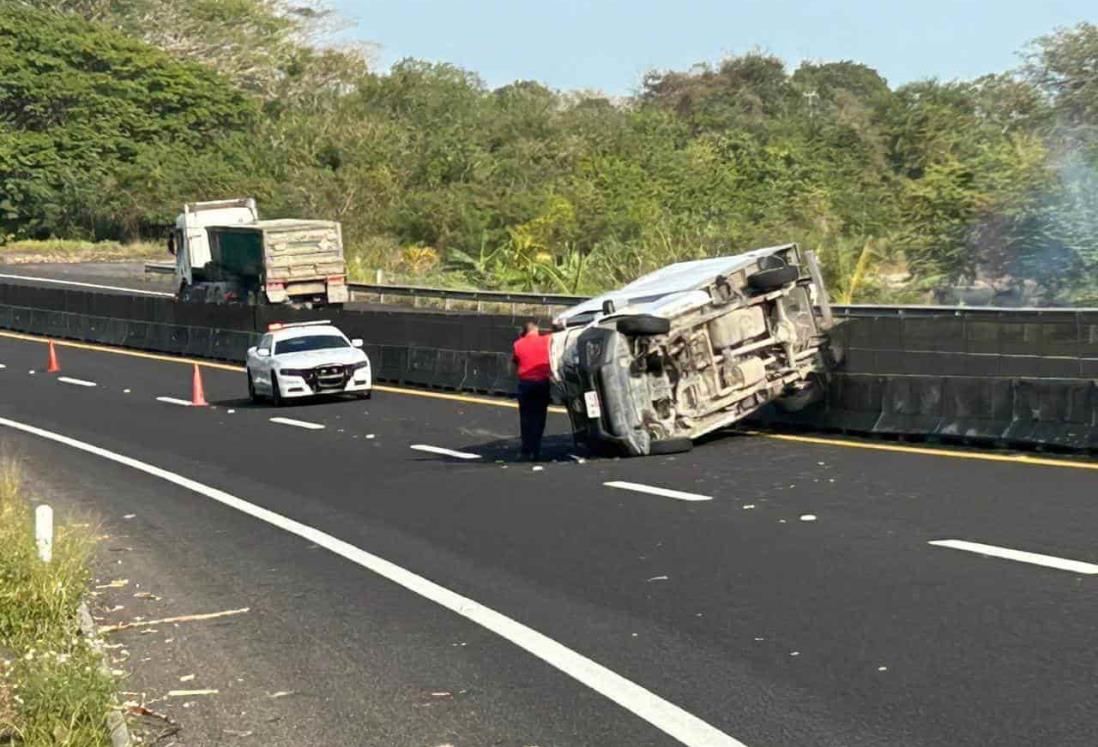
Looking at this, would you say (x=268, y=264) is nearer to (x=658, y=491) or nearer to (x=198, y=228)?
(x=198, y=228)

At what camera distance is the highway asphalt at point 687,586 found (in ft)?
25.0

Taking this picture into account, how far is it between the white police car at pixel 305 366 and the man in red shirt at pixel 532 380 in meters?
9.79

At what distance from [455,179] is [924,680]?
76.2 metres

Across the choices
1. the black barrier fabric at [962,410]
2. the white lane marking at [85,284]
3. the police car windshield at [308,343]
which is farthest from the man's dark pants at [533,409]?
the white lane marking at [85,284]

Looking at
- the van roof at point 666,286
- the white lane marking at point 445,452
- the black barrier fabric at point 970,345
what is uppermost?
the van roof at point 666,286

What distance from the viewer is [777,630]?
933cm

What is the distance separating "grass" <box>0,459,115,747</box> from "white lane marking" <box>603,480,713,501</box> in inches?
202

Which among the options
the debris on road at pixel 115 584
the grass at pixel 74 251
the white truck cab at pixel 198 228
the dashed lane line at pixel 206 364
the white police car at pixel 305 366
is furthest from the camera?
the grass at pixel 74 251

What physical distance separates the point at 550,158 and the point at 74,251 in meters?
25.5

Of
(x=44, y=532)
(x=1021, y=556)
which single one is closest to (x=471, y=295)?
(x=44, y=532)

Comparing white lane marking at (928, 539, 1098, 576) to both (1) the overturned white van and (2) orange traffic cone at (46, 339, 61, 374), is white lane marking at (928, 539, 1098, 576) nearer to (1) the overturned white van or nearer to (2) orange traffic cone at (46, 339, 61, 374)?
(1) the overturned white van

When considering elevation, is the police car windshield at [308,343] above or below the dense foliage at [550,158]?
below

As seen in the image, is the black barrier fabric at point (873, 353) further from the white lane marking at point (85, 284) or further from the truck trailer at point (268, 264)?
the white lane marking at point (85, 284)

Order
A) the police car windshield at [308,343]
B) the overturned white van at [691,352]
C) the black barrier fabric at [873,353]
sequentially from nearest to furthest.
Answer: the black barrier fabric at [873,353] < the overturned white van at [691,352] < the police car windshield at [308,343]
